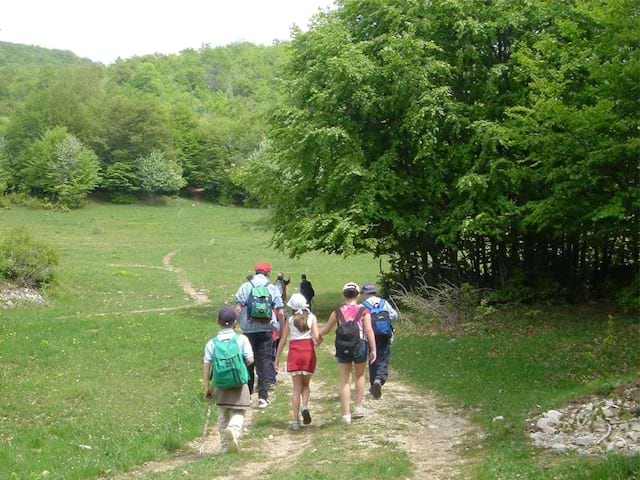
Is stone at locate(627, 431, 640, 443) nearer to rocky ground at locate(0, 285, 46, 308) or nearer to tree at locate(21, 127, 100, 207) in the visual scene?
rocky ground at locate(0, 285, 46, 308)

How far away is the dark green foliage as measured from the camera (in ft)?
77.2

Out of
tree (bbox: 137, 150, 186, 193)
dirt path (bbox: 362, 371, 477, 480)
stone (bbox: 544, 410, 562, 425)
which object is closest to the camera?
dirt path (bbox: 362, 371, 477, 480)

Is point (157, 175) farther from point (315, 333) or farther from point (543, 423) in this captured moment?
point (543, 423)

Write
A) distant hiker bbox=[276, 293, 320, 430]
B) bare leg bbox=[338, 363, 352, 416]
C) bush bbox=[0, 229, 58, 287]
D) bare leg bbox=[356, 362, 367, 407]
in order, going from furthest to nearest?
bush bbox=[0, 229, 58, 287] → bare leg bbox=[356, 362, 367, 407] → bare leg bbox=[338, 363, 352, 416] → distant hiker bbox=[276, 293, 320, 430]

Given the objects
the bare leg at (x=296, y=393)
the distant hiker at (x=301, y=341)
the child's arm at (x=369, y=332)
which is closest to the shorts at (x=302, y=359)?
the distant hiker at (x=301, y=341)

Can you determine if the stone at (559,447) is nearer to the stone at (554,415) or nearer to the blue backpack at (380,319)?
the stone at (554,415)

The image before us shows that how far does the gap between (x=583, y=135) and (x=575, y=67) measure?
2.69 meters

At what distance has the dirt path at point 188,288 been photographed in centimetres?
3334

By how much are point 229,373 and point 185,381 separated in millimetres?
6231

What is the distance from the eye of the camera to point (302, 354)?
11.5 meters

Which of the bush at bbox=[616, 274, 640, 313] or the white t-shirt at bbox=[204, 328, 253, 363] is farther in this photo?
the bush at bbox=[616, 274, 640, 313]

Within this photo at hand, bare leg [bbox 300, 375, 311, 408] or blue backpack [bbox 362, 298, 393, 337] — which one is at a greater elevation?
blue backpack [bbox 362, 298, 393, 337]

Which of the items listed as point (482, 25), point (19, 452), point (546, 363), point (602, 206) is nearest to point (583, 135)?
point (602, 206)

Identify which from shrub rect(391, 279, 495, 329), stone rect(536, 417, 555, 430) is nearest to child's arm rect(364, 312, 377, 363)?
stone rect(536, 417, 555, 430)
